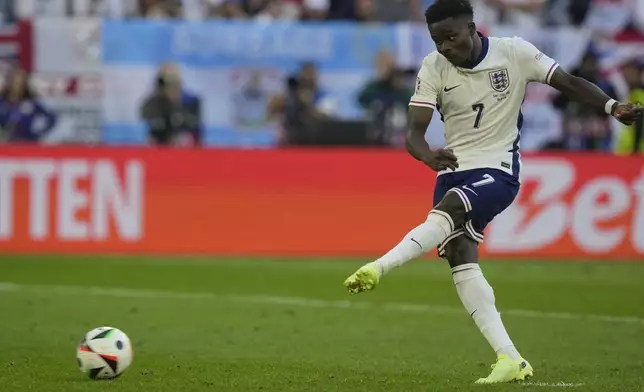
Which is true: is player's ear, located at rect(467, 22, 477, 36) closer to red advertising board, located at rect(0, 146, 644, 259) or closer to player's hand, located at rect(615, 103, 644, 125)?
player's hand, located at rect(615, 103, 644, 125)

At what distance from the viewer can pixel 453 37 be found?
7.54m

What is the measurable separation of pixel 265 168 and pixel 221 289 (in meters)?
3.67

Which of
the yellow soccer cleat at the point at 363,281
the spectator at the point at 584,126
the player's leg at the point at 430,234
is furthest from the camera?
the spectator at the point at 584,126

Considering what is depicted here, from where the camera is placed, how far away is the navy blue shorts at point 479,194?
7.62 metres

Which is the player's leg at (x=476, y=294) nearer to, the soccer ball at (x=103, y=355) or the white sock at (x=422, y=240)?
the white sock at (x=422, y=240)

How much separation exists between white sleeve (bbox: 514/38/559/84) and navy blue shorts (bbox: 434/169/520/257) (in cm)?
64

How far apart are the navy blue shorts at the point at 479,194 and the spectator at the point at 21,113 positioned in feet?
39.3

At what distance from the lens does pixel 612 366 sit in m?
8.52

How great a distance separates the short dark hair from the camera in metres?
7.51

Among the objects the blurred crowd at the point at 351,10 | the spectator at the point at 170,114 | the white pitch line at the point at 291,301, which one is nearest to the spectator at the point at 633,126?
the blurred crowd at the point at 351,10

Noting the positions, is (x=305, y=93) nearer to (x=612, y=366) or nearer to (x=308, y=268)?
(x=308, y=268)

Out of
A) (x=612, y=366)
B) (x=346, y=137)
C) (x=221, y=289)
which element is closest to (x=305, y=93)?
(x=346, y=137)

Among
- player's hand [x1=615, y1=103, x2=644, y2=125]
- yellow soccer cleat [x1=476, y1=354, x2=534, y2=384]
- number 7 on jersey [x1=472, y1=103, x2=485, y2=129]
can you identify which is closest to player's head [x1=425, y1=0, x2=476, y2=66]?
number 7 on jersey [x1=472, y1=103, x2=485, y2=129]

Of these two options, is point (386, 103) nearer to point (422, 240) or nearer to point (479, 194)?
point (479, 194)
